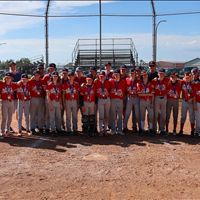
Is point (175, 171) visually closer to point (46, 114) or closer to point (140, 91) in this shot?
point (140, 91)

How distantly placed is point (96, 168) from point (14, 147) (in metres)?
2.68

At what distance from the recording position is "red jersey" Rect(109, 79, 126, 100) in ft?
25.5

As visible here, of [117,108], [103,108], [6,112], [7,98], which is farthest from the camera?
[117,108]

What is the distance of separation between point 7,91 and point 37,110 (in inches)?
46.0

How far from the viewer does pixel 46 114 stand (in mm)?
8156

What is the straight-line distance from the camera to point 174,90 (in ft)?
25.4

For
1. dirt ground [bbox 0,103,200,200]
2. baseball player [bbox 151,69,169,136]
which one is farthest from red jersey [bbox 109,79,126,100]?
dirt ground [bbox 0,103,200,200]

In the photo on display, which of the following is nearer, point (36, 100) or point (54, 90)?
point (54, 90)

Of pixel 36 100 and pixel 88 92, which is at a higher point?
pixel 88 92

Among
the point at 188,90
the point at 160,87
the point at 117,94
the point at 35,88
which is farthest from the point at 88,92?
the point at 188,90

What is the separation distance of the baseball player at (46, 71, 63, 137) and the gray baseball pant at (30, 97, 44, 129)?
54 cm

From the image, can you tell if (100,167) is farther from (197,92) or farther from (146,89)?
(197,92)

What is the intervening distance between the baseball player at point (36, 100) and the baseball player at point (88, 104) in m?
1.39

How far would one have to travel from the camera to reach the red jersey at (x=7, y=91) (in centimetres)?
744
